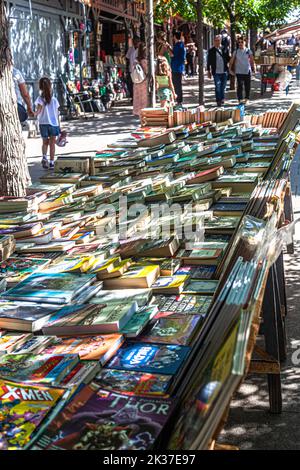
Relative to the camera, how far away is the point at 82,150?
11.4 metres

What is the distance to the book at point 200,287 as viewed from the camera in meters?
2.93

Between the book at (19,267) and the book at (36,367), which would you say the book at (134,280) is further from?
the book at (36,367)

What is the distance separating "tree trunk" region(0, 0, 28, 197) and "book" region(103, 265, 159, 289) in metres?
3.04

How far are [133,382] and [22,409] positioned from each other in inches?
14.9

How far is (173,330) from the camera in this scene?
8.23ft

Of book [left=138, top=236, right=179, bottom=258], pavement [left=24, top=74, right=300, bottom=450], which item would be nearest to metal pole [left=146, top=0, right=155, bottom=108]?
pavement [left=24, top=74, right=300, bottom=450]

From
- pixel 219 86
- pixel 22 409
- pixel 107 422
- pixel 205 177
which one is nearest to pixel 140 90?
pixel 219 86

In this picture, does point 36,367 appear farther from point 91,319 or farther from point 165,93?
point 165,93

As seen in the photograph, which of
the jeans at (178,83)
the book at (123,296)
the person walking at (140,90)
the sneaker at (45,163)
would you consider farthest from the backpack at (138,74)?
the book at (123,296)

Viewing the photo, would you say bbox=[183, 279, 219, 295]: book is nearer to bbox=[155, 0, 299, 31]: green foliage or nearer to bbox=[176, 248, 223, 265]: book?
bbox=[176, 248, 223, 265]: book

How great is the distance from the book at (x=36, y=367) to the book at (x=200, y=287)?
84 centimetres
